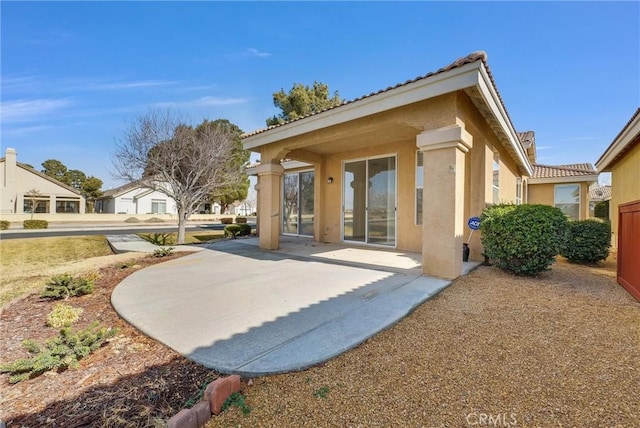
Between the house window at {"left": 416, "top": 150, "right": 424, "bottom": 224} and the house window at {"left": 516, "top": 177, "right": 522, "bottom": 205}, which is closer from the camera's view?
the house window at {"left": 416, "top": 150, "right": 424, "bottom": 224}

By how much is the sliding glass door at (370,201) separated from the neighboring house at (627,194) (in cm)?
488

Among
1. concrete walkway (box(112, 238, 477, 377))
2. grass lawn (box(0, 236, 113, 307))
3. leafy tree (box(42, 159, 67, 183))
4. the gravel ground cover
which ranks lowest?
grass lawn (box(0, 236, 113, 307))

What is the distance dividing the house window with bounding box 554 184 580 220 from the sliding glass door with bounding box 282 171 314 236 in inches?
519

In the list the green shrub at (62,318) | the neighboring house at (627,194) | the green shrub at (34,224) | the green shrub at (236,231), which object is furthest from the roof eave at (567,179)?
the green shrub at (34,224)

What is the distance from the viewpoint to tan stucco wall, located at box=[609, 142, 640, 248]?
338 inches

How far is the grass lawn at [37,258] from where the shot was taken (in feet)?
22.7

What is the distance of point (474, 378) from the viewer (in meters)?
2.38

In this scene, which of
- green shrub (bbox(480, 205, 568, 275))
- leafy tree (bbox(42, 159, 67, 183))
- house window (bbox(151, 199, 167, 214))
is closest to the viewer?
green shrub (bbox(480, 205, 568, 275))

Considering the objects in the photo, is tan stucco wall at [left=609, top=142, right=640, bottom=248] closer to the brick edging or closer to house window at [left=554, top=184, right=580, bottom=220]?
house window at [left=554, top=184, right=580, bottom=220]

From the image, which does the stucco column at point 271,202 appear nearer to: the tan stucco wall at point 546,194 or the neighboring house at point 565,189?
the neighboring house at point 565,189

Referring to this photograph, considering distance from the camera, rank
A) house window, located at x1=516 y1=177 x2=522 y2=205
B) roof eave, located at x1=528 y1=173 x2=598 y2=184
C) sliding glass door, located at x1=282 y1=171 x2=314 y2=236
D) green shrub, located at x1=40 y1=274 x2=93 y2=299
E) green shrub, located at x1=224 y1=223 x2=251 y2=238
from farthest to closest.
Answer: green shrub, located at x1=224 y1=223 x2=251 y2=238, roof eave, located at x1=528 y1=173 x2=598 y2=184, house window, located at x1=516 y1=177 x2=522 y2=205, sliding glass door, located at x1=282 y1=171 x2=314 y2=236, green shrub, located at x1=40 y1=274 x2=93 y2=299

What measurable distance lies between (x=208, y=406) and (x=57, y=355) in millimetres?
1976

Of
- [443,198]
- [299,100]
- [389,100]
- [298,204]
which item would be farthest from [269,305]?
[299,100]

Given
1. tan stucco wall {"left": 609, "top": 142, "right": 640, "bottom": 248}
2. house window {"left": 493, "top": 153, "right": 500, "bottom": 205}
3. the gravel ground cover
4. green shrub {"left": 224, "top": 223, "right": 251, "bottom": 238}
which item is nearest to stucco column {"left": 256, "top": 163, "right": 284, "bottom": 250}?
green shrub {"left": 224, "top": 223, "right": 251, "bottom": 238}
